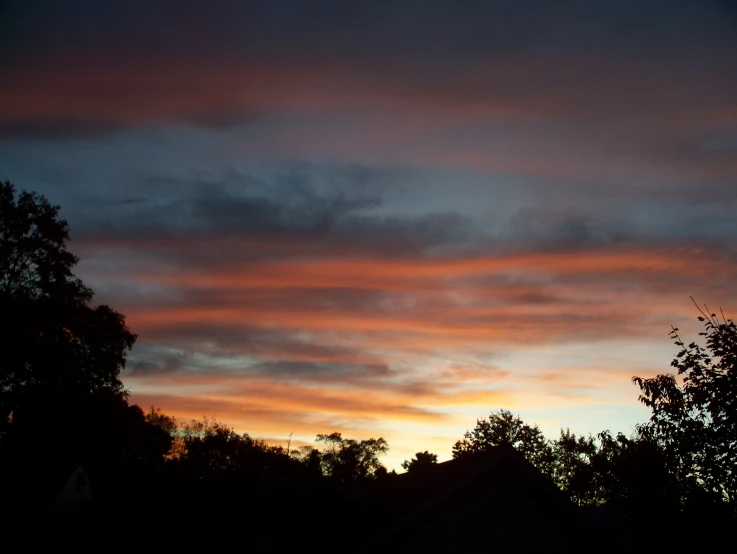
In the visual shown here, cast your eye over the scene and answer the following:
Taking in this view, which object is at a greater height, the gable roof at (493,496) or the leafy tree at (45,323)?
the leafy tree at (45,323)

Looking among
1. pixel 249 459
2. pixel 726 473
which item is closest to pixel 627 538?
pixel 726 473

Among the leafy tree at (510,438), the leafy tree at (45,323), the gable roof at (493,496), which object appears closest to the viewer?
the gable roof at (493,496)

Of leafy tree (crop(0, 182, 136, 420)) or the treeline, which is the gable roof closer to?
the treeline

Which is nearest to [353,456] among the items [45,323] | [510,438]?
[510,438]

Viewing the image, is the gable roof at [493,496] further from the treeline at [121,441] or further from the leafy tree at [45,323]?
the leafy tree at [45,323]

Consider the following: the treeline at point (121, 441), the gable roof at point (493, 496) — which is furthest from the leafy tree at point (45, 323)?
the gable roof at point (493, 496)

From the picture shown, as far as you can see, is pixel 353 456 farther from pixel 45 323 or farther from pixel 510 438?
pixel 45 323

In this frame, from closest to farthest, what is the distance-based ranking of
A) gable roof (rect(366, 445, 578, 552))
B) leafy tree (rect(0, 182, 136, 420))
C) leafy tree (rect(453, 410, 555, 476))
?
1. gable roof (rect(366, 445, 578, 552))
2. leafy tree (rect(0, 182, 136, 420))
3. leafy tree (rect(453, 410, 555, 476))

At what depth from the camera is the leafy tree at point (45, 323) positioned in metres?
36.8

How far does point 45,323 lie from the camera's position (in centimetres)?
3734

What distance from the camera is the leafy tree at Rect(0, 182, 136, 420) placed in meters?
36.8

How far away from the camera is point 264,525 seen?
2361cm

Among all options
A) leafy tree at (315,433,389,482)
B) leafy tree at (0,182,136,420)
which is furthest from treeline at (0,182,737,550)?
A: leafy tree at (315,433,389,482)

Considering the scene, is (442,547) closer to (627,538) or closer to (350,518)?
(350,518)
